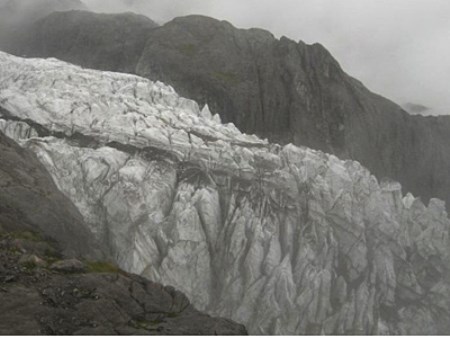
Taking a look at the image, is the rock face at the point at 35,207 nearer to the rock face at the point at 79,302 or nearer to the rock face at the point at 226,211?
the rock face at the point at 79,302

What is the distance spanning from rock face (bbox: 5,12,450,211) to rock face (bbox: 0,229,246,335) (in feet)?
273

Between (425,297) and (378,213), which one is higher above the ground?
(378,213)

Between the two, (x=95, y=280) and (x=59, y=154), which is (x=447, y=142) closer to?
(x=59, y=154)

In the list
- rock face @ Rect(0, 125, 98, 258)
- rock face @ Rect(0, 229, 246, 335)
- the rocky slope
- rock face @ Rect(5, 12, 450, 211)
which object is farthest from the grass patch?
rock face @ Rect(0, 229, 246, 335)

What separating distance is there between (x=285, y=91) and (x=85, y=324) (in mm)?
109680

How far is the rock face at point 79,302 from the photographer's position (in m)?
45.1

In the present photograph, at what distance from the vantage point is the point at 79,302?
159 feet

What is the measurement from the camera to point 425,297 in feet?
372

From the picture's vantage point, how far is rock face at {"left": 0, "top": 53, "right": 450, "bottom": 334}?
9325cm

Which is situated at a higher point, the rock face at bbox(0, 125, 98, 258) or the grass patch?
the grass patch

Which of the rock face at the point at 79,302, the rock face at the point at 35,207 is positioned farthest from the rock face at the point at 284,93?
the rock face at the point at 79,302

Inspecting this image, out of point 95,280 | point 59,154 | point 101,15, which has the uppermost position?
point 101,15

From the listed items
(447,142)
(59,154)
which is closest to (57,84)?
(59,154)

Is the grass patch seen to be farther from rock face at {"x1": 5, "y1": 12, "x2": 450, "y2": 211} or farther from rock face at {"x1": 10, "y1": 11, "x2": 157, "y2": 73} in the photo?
rock face at {"x1": 10, "y1": 11, "x2": 157, "y2": 73}
